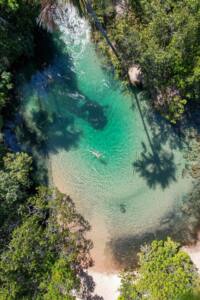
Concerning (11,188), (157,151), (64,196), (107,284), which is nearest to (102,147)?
(157,151)

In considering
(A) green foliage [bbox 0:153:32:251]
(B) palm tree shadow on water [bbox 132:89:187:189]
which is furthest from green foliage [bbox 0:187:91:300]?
(B) palm tree shadow on water [bbox 132:89:187:189]

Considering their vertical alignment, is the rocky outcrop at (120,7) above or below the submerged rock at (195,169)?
above

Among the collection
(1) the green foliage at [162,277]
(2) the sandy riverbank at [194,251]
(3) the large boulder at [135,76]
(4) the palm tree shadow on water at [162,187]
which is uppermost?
(3) the large boulder at [135,76]

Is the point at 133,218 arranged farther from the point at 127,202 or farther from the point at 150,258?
the point at 150,258

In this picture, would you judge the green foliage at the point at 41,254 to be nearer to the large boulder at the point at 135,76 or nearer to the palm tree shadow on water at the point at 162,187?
the palm tree shadow on water at the point at 162,187

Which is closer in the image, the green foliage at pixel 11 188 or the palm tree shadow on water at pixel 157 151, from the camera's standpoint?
the green foliage at pixel 11 188

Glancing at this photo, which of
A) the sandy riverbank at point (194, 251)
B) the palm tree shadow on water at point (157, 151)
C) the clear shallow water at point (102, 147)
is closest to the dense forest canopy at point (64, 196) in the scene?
the palm tree shadow on water at point (157, 151)

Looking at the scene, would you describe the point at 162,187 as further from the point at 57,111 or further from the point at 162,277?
the point at 57,111
